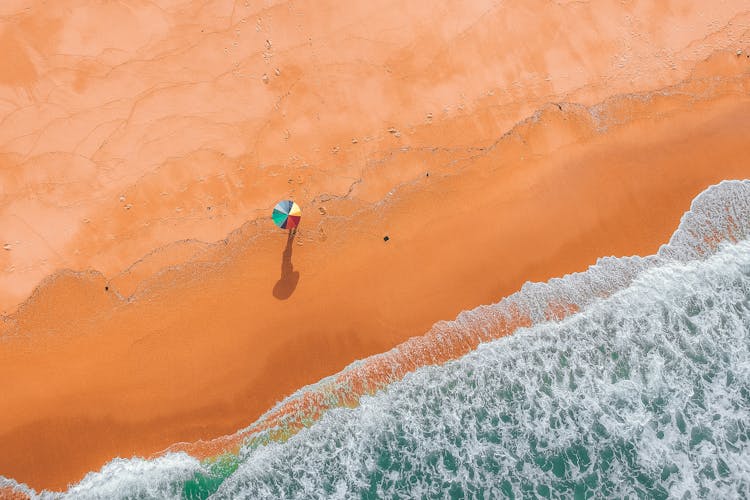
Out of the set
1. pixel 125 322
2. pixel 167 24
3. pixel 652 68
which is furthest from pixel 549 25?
pixel 125 322

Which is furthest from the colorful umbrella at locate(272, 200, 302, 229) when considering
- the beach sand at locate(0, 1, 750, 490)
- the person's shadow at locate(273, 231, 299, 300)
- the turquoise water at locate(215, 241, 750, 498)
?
the turquoise water at locate(215, 241, 750, 498)

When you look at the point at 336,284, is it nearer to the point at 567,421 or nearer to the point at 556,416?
the point at 556,416

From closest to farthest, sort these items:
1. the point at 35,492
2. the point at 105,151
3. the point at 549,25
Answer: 1. the point at 35,492
2. the point at 105,151
3. the point at 549,25

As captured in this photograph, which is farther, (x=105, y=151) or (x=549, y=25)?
(x=549, y=25)

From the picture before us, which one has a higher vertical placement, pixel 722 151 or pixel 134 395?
pixel 722 151

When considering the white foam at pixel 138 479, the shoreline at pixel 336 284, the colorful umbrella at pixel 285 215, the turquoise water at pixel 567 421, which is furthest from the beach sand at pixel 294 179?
the turquoise water at pixel 567 421

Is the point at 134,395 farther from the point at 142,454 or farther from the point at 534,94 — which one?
the point at 534,94

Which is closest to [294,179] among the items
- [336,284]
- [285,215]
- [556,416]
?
[285,215]
